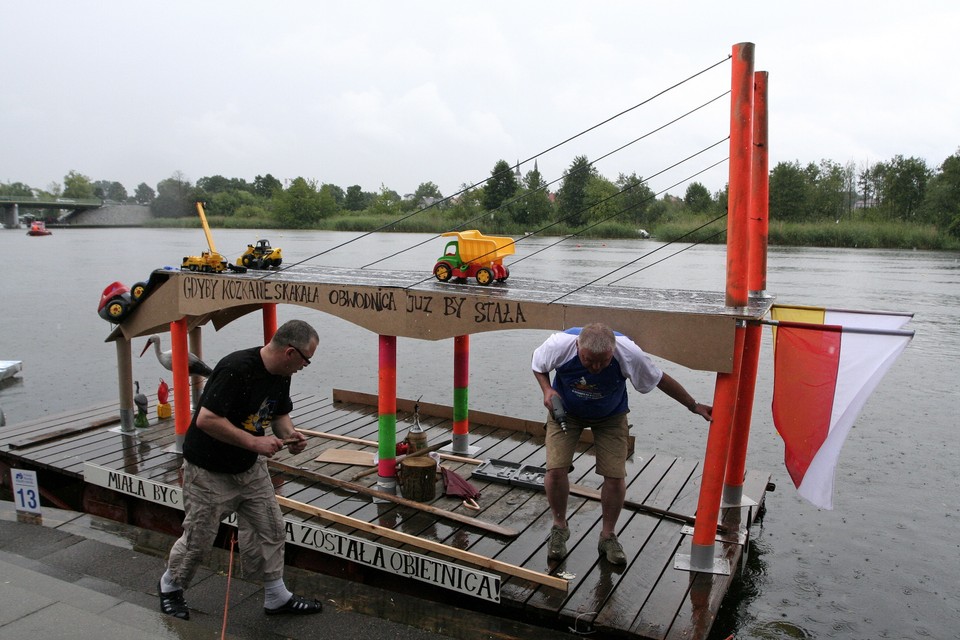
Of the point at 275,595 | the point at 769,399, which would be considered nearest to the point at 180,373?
the point at 275,595

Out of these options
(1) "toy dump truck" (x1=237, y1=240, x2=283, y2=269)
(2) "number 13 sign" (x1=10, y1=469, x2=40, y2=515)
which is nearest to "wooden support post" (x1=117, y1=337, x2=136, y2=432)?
(2) "number 13 sign" (x1=10, y1=469, x2=40, y2=515)

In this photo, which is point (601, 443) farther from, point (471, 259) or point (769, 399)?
point (769, 399)

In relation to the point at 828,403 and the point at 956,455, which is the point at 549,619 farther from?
the point at 956,455

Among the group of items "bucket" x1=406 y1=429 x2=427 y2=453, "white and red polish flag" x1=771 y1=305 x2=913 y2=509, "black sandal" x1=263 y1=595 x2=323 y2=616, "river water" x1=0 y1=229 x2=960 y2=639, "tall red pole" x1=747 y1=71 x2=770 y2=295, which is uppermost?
"tall red pole" x1=747 y1=71 x2=770 y2=295

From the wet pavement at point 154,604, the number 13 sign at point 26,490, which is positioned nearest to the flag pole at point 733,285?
the wet pavement at point 154,604

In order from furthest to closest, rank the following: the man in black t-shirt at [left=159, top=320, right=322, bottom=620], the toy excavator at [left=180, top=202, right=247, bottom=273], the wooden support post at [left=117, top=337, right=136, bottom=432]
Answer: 1. the wooden support post at [left=117, top=337, right=136, bottom=432]
2. the toy excavator at [left=180, top=202, right=247, bottom=273]
3. the man in black t-shirt at [left=159, top=320, right=322, bottom=620]

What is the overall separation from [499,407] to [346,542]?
9.68 m

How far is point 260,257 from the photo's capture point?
25.6ft

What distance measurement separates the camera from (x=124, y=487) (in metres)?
7.18

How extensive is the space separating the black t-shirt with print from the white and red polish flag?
365 centimetres

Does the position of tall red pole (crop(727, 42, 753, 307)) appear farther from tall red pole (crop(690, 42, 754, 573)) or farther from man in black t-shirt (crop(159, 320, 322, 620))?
man in black t-shirt (crop(159, 320, 322, 620))

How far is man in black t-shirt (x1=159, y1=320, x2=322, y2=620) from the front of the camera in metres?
4.25

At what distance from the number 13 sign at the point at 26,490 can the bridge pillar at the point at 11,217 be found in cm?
9137

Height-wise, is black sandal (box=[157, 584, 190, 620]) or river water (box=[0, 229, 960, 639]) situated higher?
black sandal (box=[157, 584, 190, 620])
